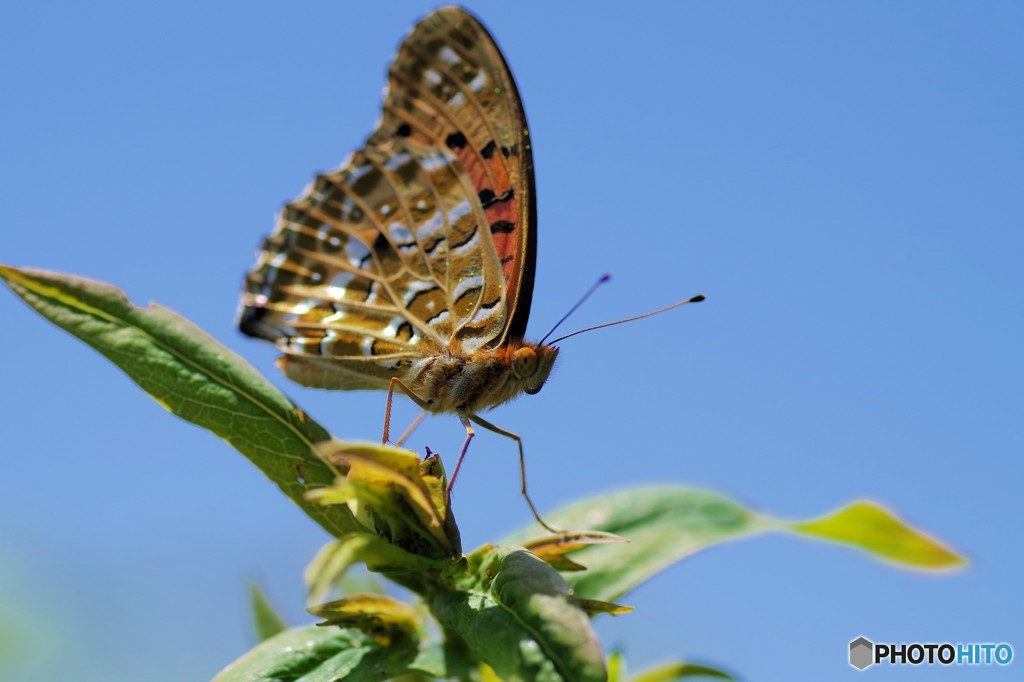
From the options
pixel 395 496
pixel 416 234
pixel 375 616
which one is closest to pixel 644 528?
pixel 375 616

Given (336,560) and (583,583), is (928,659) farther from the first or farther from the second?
(336,560)

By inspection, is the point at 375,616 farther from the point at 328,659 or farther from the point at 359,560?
the point at 359,560

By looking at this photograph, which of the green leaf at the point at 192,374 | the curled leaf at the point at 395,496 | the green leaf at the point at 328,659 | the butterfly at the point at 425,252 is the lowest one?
the green leaf at the point at 328,659

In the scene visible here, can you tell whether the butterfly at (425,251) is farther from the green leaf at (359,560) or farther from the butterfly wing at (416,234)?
the green leaf at (359,560)

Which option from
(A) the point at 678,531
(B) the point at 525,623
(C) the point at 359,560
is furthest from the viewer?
(A) the point at 678,531

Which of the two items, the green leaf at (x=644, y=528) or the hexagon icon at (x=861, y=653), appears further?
the hexagon icon at (x=861, y=653)

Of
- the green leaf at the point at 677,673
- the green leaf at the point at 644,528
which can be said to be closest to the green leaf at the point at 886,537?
the green leaf at the point at 644,528

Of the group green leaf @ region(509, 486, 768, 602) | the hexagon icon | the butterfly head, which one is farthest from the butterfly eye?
the hexagon icon
